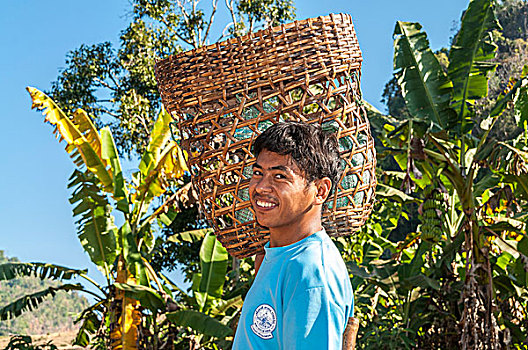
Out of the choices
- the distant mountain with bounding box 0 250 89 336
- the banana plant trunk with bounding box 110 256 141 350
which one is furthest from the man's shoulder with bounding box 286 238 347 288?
the distant mountain with bounding box 0 250 89 336

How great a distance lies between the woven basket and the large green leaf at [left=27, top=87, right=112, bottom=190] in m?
4.51

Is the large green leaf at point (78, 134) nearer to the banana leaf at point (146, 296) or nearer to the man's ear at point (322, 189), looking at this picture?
the banana leaf at point (146, 296)

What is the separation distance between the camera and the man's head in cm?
144

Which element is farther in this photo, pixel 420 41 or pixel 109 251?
pixel 109 251

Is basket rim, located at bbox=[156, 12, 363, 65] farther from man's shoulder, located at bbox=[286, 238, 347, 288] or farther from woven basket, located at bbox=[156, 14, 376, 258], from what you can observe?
man's shoulder, located at bbox=[286, 238, 347, 288]

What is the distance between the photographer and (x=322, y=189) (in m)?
1.49

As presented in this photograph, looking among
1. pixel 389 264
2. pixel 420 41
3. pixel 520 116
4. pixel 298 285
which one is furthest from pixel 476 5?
pixel 298 285

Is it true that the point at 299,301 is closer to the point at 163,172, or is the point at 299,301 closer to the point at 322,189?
the point at 322,189

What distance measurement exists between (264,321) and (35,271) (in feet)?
18.3

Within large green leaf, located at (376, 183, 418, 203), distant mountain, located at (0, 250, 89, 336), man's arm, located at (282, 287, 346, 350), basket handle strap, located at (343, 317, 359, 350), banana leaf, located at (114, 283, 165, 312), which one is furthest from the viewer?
distant mountain, located at (0, 250, 89, 336)

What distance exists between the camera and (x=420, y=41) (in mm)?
5281

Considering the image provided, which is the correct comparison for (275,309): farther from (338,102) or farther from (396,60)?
(396,60)

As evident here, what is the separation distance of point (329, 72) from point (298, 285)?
1.89 feet

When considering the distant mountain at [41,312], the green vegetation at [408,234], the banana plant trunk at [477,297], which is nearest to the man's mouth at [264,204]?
the green vegetation at [408,234]
